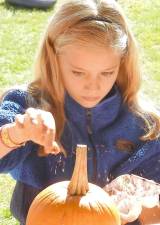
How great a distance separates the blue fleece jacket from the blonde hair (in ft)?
0.13

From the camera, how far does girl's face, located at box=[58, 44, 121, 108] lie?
6.57 ft

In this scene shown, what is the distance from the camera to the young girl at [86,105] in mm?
2047

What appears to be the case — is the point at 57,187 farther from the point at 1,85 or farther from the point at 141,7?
the point at 141,7

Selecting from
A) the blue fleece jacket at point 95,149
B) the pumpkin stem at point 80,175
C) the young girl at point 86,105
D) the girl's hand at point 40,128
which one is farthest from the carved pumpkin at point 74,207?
the blue fleece jacket at point 95,149

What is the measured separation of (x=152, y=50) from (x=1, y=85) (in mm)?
1531

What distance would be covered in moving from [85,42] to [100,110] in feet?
0.99

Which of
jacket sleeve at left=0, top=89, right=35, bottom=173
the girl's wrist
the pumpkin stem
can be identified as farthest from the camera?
jacket sleeve at left=0, top=89, right=35, bottom=173

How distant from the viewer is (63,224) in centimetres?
166

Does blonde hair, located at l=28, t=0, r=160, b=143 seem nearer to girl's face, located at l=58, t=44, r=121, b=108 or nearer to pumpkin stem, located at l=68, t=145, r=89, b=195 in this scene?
girl's face, located at l=58, t=44, r=121, b=108

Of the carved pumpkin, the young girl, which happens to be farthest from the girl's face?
the carved pumpkin

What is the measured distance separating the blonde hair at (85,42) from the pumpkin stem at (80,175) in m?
0.55

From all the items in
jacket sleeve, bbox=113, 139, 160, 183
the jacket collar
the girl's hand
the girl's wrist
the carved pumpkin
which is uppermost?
the girl's hand

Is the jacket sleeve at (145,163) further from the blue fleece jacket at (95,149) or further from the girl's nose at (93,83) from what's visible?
the girl's nose at (93,83)

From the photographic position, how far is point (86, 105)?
82.8 inches
